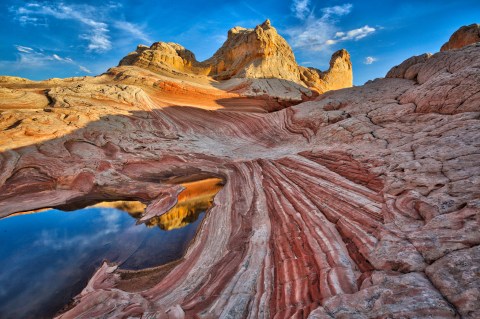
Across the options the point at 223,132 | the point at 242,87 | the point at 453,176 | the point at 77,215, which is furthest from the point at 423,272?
the point at 242,87

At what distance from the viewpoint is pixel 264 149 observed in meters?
15.4

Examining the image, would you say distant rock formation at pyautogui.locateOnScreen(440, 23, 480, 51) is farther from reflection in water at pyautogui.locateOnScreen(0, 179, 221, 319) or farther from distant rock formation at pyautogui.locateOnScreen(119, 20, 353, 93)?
reflection in water at pyautogui.locateOnScreen(0, 179, 221, 319)

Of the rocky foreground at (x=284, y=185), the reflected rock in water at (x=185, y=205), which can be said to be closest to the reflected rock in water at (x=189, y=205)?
the reflected rock in water at (x=185, y=205)

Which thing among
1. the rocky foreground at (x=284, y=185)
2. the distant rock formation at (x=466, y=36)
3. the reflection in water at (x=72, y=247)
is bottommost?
the reflection in water at (x=72, y=247)

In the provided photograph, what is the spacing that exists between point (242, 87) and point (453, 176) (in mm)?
21747

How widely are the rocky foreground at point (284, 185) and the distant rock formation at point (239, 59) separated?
898 centimetres

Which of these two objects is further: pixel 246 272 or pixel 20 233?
pixel 20 233

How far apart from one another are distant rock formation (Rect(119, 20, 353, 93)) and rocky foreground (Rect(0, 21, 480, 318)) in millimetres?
8975

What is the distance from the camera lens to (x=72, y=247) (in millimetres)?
7613

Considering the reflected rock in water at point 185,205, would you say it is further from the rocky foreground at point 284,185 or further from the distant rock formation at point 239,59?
the distant rock formation at point 239,59

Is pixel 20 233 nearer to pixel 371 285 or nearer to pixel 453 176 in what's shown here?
pixel 371 285

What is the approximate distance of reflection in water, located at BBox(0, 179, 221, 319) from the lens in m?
5.58

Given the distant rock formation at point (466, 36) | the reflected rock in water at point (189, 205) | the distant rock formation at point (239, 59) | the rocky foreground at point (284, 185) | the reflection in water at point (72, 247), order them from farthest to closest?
the distant rock formation at point (239, 59)
the distant rock formation at point (466, 36)
the reflected rock in water at point (189, 205)
the reflection in water at point (72, 247)
the rocky foreground at point (284, 185)

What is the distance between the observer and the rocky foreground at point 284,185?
349 centimetres
